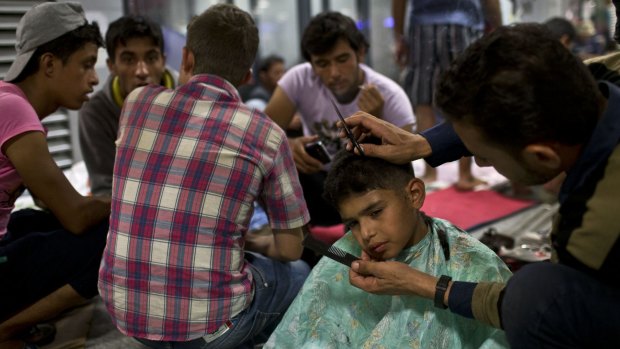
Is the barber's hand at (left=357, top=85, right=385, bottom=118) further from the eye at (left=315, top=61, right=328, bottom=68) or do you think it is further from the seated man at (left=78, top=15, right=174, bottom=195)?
the seated man at (left=78, top=15, right=174, bottom=195)

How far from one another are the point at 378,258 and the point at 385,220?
87 mm

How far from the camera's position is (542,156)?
0.96m

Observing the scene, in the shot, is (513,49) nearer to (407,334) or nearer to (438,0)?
(407,334)

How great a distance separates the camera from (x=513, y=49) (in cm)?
95

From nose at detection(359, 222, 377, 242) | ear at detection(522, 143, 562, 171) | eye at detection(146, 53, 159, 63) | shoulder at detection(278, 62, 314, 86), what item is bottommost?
nose at detection(359, 222, 377, 242)

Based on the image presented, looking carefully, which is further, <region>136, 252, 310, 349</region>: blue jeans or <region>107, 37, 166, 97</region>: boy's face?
<region>107, 37, 166, 97</region>: boy's face

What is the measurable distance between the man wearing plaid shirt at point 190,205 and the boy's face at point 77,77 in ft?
1.53

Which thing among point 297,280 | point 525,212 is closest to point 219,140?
point 297,280

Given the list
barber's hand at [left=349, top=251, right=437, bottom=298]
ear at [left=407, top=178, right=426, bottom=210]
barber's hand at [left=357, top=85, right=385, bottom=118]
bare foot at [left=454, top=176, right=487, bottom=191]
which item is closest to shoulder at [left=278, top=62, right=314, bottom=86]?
barber's hand at [left=357, top=85, right=385, bottom=118]

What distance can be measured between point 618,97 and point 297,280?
36.9 inches

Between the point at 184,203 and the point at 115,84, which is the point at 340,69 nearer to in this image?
the point at 115,84

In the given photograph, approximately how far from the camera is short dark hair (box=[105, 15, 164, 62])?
7.79 ft

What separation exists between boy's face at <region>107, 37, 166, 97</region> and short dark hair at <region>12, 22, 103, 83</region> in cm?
48

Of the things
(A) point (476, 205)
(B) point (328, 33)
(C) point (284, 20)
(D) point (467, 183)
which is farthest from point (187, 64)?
(C) point (284, 20)
